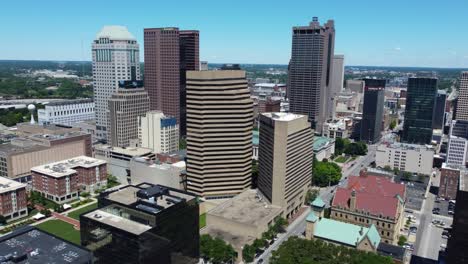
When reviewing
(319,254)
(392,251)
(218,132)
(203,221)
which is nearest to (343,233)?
(319,254)

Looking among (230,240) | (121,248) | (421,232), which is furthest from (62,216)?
(421,232)

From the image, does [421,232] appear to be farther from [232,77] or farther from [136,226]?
[136,226]

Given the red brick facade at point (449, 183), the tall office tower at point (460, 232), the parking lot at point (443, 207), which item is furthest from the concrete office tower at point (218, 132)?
the red brick facade at point (449, 183)

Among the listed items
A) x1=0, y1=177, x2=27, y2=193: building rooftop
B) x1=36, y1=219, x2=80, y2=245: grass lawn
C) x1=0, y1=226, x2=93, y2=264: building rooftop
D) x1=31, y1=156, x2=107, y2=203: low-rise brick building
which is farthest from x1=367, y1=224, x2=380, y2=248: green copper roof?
x1=0, y1=177, x2=27, y2=193: building rooftop

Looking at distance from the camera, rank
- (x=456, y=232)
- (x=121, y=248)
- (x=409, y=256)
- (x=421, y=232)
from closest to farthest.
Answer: (x=121, y=248) → (x=456, y=232) → (x=409, y=256) → (x=421, y=232)

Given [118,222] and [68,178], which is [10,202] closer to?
[68,178]

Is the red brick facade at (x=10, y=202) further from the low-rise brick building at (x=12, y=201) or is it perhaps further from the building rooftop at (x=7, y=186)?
the building rooftop at (x=7, y=186)
